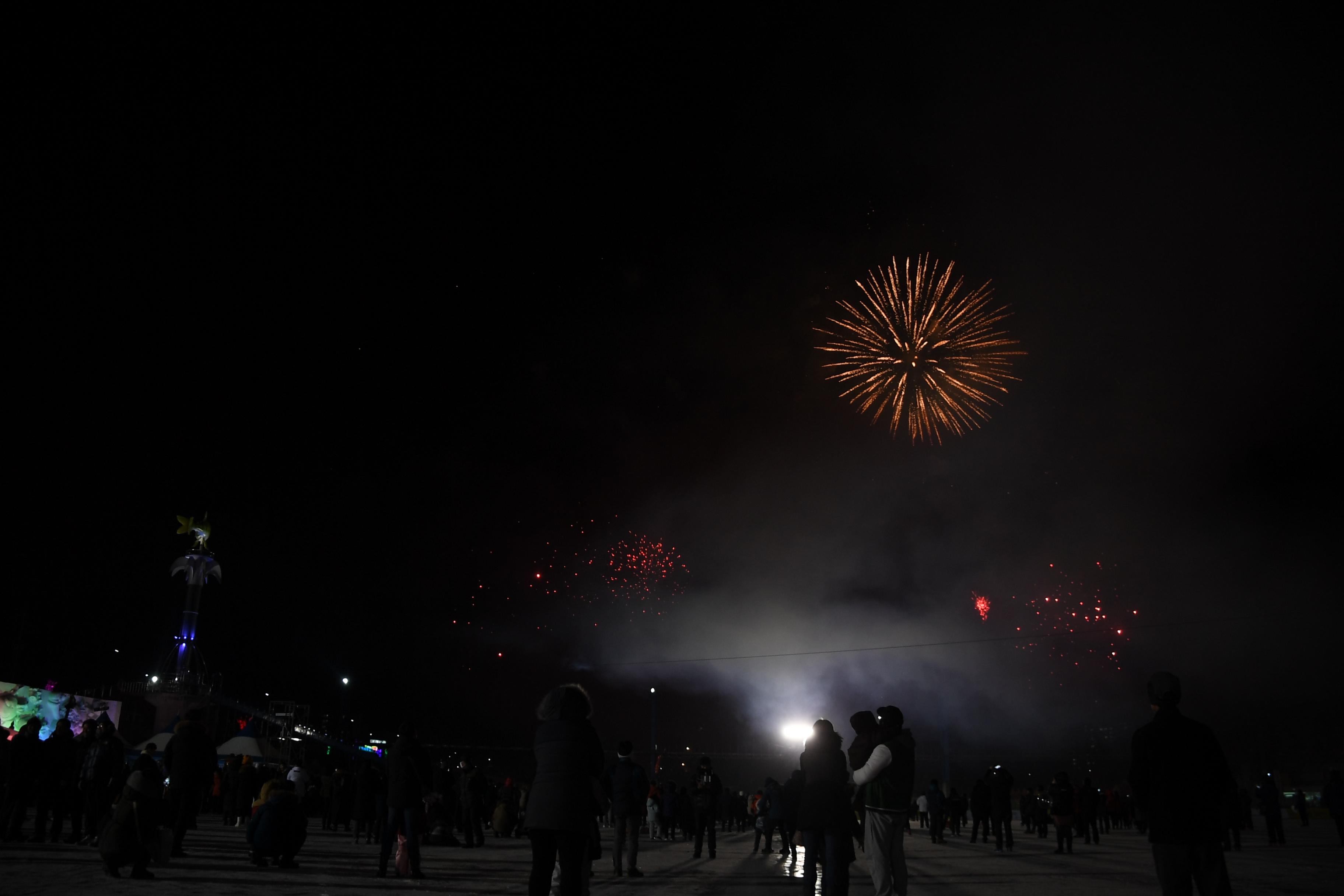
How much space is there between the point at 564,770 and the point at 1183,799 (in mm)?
3825

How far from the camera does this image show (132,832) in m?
8.62

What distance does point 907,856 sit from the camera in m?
17.1

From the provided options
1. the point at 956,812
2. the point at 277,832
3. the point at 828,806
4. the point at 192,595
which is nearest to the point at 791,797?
the point at 277,832

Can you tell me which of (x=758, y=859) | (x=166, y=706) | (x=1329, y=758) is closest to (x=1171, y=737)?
(x=758, y=859)

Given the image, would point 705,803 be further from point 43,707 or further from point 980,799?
point 43,707

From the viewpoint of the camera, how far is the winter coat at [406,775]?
9844 mm

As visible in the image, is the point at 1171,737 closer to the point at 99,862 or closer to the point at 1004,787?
the point at 99,862

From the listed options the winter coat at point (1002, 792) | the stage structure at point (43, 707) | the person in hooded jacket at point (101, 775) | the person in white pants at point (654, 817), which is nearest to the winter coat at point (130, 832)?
the person in hooded jacket at point (101, 775)

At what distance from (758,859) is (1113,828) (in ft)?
80.8

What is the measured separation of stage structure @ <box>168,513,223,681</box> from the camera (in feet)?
190

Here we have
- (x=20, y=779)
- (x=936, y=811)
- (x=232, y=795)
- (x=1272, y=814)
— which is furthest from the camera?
(x=936, y=811)

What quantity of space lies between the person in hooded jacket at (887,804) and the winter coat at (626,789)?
499cm

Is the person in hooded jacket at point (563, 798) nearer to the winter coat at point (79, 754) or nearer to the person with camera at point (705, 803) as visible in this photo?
the winter coat at point (79, 754)

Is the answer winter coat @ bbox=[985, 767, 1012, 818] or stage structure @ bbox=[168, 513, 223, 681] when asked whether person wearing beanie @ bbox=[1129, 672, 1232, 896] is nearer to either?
winter coat @ bbox=[985, 767, 1012, 818]
